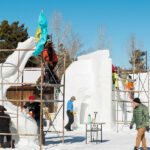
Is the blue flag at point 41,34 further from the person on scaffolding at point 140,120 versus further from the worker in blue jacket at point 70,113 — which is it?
the worker in blue jacket at point 70,113

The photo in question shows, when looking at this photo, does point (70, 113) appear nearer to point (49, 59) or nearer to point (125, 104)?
point (125, 104)

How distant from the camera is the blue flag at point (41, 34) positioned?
14.4 metres

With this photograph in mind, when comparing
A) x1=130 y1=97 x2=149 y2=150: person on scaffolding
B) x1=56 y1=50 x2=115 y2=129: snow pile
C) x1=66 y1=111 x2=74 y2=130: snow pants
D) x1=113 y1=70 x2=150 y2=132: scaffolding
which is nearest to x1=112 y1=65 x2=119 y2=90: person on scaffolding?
x1=113 y1=70 x2=150 y2=132: scaffolding

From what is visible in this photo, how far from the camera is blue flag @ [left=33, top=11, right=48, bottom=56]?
14.4 metres

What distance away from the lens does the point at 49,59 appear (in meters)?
14.8

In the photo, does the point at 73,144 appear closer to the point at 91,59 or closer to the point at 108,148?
the point at 108,148

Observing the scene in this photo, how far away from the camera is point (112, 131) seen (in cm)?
2342

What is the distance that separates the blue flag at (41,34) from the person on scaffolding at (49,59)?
20 cm

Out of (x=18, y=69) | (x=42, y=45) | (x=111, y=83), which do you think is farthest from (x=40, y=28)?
(x=111, y=83)

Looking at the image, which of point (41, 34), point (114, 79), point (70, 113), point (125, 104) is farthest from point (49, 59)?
point (125, 104)

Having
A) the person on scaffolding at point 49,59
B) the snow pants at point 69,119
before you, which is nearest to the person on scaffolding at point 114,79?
the snow pants at point 69,119

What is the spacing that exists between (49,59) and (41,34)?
84cm

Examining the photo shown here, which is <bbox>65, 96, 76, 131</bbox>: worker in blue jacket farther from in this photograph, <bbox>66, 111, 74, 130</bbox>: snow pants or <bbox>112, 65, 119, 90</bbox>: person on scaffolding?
<bbox>112, 65, 119, 90</bbox>: person on scaffolding

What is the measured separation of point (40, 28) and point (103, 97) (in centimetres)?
1013
